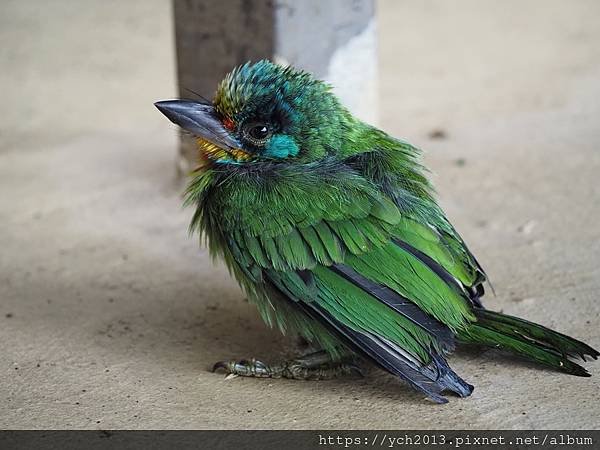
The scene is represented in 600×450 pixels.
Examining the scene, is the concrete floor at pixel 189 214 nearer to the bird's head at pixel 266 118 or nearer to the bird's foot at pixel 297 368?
the bird's foot at pixel 297 368

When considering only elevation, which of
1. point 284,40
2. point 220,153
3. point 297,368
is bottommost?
point 297,368

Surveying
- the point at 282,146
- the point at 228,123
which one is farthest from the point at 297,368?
the point at 228,123

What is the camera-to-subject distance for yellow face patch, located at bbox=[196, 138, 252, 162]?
2946 millimetres

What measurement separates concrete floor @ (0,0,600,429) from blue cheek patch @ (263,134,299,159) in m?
0.77

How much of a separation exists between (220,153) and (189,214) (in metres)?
1.69

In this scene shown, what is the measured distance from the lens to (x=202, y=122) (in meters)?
2.94

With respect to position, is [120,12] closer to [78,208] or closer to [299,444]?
[78,208]

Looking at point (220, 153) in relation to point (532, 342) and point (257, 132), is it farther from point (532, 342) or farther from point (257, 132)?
point (532, 342)

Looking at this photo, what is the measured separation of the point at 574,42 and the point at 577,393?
16.1ft

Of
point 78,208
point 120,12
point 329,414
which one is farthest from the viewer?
point 120,12

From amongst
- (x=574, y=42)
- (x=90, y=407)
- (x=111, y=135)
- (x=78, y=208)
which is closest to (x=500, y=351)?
(x=90, y=407)

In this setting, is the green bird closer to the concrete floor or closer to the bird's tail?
the bird's tail

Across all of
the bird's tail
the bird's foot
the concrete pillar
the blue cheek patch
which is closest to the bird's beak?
the blue cheek patch

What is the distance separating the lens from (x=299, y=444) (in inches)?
99.7
